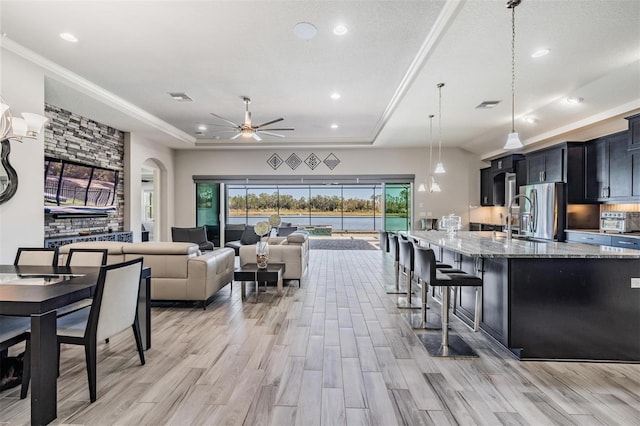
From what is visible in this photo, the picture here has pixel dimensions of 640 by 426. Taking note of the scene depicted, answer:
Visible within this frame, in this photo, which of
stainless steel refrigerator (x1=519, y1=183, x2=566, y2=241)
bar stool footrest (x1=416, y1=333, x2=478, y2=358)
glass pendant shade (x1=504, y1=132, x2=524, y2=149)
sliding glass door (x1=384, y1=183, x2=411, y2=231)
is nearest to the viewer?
bar stool footrest (x1=416, y1=333, x2=478, y2=358)

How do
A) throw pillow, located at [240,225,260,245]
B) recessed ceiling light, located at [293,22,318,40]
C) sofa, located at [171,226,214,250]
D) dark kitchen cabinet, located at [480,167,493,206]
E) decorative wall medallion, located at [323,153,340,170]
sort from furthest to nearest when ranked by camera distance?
decorative wall medallion, located at [323,153,340,170] → dark kitchen cabinet, located at [480,167,493,206] → throw pillow, located at [240,225,260,245] → sofa, located at [171,226,214,250] → recessed ceiling light, located at [293,22,318,40]

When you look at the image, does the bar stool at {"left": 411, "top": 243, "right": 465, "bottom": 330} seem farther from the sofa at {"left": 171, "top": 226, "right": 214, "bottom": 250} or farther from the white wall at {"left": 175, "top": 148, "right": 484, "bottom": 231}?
the white wall at {"left": 175, "top": 148, "right": 484, "bottom": 231}

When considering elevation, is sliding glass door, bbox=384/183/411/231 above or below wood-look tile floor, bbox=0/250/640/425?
above

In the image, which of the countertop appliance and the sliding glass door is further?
the sliding glass door

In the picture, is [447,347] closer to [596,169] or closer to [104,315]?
[104,315]

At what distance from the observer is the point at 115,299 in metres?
2.28

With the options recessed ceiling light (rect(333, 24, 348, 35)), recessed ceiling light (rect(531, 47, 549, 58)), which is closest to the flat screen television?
recessed ceiling light (rect(333, 24, 348, 35))

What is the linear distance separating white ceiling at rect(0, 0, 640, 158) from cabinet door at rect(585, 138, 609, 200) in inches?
14.6

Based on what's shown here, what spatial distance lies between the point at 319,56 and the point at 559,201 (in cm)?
488

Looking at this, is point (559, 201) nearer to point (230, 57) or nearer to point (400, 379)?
point (400, 379)

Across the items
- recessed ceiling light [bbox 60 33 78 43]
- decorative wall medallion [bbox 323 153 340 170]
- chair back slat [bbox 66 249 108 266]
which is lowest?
chair back slat [bbox 66 249 108 266]

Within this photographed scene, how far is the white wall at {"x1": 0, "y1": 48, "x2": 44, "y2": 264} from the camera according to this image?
148 inches

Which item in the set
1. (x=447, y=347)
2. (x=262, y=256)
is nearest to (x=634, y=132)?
(x=447, y=347)

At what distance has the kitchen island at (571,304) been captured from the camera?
269 centimetres
